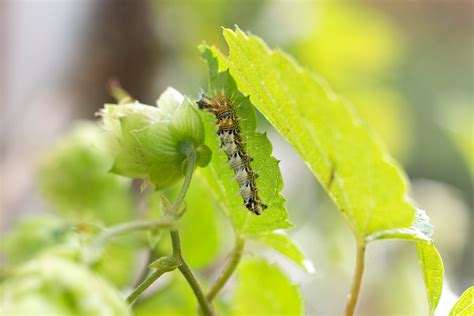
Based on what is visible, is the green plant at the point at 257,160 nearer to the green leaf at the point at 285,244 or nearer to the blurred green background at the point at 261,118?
the green leaf at the point at 285,244

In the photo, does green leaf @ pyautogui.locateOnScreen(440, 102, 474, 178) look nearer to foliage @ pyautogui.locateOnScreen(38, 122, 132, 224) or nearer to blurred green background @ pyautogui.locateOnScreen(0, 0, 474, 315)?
blurred green background @ pyautogui.locateOnScreen(0, 0, 474, 315)

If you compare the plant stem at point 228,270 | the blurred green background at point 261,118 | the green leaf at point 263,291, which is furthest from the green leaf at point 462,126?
the plant stem at point 228,270

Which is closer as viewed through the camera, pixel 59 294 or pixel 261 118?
pixel 59 294

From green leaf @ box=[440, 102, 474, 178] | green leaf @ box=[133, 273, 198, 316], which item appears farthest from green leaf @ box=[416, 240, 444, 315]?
green leaf @ box=[440, 102, 474, 178]

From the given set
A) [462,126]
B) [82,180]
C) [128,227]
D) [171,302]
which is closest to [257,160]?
[128,227]

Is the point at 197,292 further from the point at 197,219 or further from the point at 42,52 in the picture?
the point at 42,52

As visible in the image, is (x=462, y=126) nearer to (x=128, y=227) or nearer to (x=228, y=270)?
(x=228, y=270)
